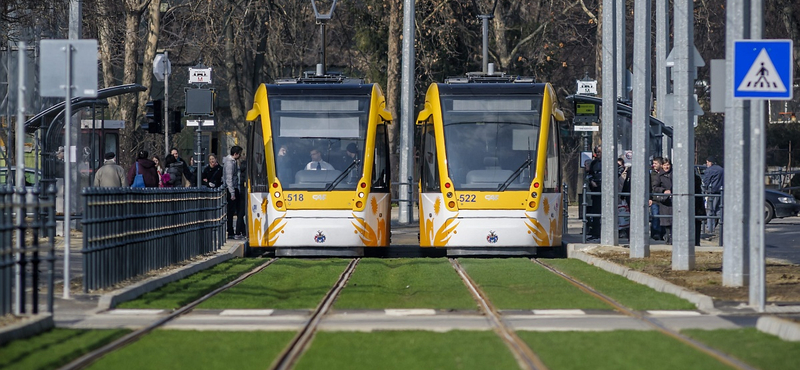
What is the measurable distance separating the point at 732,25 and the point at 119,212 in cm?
715

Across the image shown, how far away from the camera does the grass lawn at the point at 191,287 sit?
1366 centimetres

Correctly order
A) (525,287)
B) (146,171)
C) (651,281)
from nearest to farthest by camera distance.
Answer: (525,287) < (651,281) < (146,171)

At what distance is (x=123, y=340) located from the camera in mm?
10461

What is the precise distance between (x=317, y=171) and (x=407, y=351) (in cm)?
1292

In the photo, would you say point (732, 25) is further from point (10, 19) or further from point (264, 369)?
point (10, 19)

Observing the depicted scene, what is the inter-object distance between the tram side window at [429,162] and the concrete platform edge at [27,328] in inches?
465

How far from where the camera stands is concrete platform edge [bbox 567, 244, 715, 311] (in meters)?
13.6

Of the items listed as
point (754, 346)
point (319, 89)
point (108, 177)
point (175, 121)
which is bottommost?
point (754, 346)

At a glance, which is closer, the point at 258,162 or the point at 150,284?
the point at 150,284

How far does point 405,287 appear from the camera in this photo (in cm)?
1603

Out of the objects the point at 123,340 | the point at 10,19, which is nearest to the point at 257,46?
the point at 10,19

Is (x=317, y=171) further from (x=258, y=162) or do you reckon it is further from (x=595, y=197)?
(x=595, y=197)

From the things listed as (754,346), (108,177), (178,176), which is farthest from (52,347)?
(178,176)

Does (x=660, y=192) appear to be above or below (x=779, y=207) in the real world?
above
